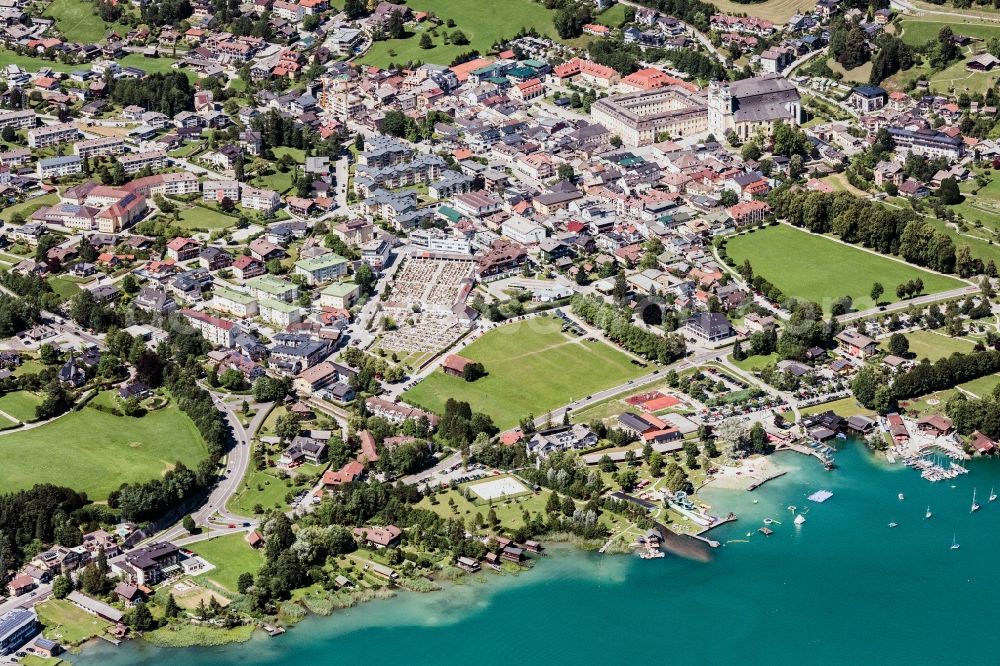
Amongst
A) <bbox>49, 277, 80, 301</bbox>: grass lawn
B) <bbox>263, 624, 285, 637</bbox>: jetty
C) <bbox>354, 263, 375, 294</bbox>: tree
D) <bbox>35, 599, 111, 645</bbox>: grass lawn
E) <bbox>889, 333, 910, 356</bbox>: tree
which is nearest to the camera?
<bbox>35, 599, 111, 645</bbox>: grass lawn

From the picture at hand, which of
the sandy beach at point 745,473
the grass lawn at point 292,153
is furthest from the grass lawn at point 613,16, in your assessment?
the sandy beach at point 745,473

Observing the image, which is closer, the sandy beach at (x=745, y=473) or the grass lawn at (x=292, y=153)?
the sandy beach at (x=745, y=473)

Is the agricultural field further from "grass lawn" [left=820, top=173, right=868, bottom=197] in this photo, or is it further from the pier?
the pier

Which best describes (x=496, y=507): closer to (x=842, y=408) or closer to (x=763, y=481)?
(x=763, y=481)

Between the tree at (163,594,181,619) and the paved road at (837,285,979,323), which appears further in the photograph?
the paved road at (837,285,979,323)

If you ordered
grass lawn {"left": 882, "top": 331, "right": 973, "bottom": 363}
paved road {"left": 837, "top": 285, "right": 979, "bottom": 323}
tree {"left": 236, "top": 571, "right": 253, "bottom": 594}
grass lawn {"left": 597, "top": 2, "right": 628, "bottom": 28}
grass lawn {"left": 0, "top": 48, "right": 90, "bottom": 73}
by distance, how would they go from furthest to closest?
1. grass lawn {"left": 597, "top": 2, "right": 628, "bottom": 28}
2. grass lawn {"left": 0, "top": 48, "right": 90, "bottom": 73}
3. paved road {"left": 837, "top": 285, "right": 979, "bottom": 323}
4. grass lawn {"left": 882, "top": 331, "right": 973, "bottom": 363}
5. tree {"left": 236, "top": 571, "right": 253, "bottom": 594}

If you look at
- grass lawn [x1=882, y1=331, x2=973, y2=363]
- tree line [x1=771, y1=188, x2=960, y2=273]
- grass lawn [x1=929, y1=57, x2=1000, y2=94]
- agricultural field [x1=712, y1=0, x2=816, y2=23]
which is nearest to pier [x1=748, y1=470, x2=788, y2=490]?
grass lawn [x1=882, y1=331, x2=973, y2=363]

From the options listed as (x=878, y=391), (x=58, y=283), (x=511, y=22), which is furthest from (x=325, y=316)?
(x=511, y=22)

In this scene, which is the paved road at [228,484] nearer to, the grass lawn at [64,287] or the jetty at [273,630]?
the jetty at [273,630]
